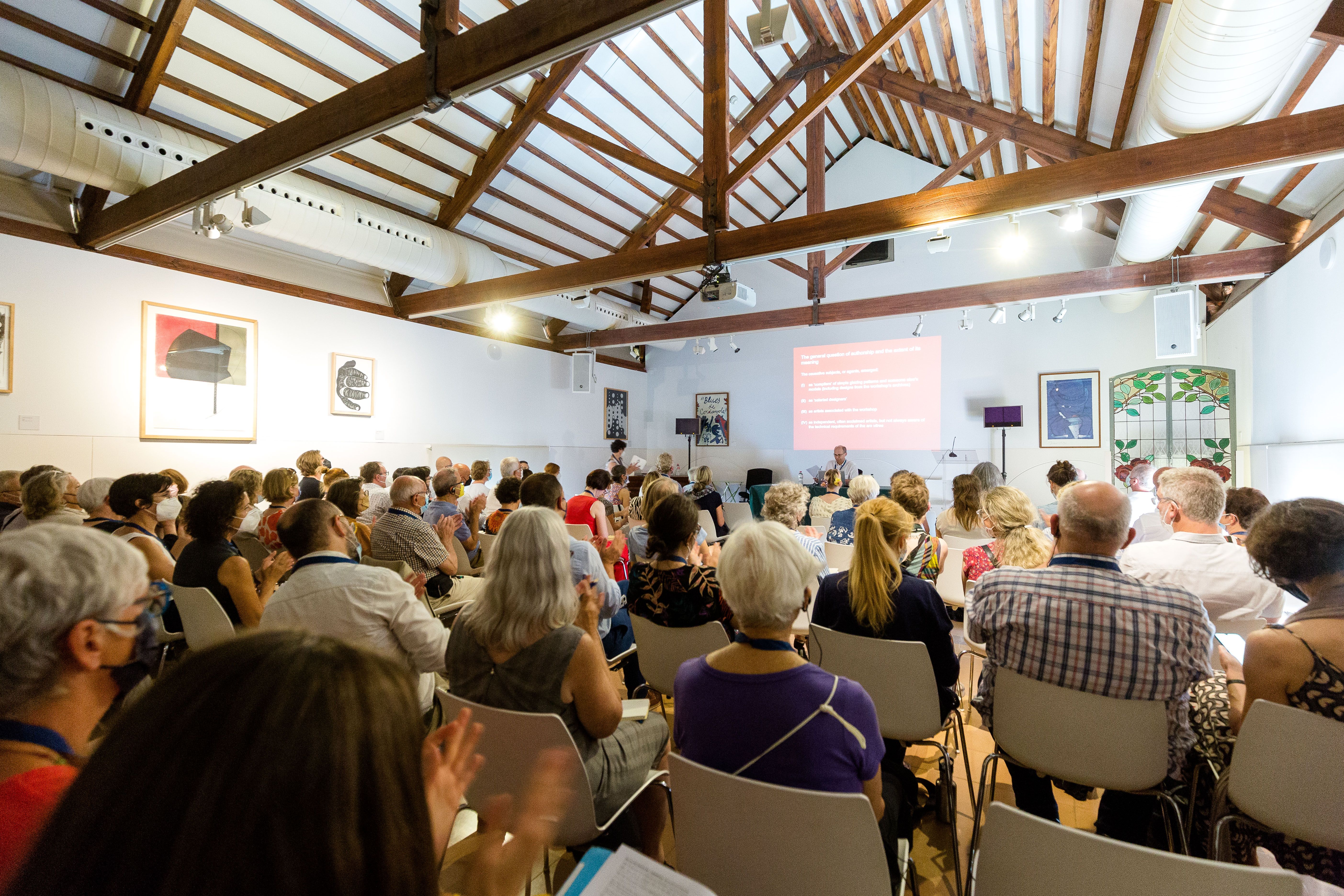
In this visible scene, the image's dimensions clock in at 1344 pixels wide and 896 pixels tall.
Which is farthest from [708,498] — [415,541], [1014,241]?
[415,541]

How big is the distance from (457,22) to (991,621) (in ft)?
11.6

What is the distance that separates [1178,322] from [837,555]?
5.16 metres

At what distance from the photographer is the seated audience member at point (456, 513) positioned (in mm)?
4301

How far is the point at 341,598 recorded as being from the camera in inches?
80.9

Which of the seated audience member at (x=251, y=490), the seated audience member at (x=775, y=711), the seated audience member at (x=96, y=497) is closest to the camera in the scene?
the seated audience member at (x=775, y=711)

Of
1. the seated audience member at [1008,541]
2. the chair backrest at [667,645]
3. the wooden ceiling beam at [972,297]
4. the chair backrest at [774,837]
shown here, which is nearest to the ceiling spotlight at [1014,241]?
the wooden ceiling beam at [972,297]

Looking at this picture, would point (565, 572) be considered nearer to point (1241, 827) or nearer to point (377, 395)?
point (1241, 827)

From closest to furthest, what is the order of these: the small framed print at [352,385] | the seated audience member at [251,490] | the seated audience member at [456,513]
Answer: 1. the seated audience member at [251,490]
2. the seated audience member at [456,513]
3. the small framed print at [352,385]

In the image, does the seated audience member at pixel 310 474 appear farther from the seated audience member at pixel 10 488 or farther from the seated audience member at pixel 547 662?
the seated audience member at pixel 547 662

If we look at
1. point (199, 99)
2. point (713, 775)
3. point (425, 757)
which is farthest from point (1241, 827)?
point (199, 99)

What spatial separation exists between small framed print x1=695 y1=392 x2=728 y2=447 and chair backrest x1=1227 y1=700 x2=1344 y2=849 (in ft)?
33.3

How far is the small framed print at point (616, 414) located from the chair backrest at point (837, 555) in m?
7.54

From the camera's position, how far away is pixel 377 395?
7762 mm

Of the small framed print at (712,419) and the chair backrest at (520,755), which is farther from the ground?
the small framed print at (712,419)
